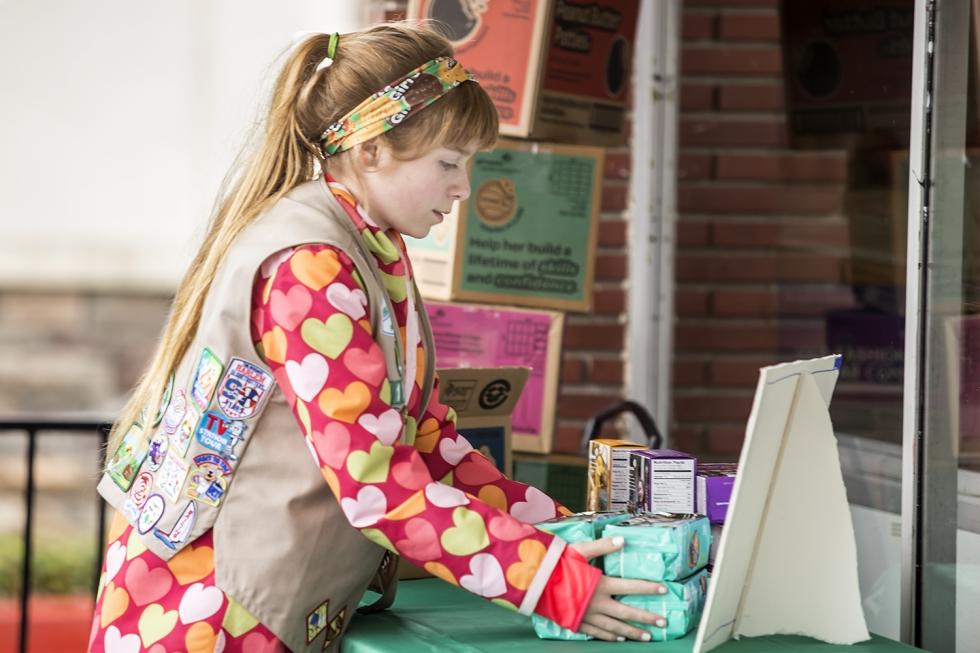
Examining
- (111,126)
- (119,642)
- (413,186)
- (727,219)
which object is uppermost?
(111,126)

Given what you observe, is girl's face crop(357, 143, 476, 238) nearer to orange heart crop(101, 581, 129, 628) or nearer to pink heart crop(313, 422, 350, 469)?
pink heart crop(313, 422, 350, 469)

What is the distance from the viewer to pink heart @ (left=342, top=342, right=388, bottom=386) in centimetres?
138

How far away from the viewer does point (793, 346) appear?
3150 millimetres

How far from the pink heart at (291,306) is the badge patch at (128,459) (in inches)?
11.8

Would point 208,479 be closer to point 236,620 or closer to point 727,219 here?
point 236,620

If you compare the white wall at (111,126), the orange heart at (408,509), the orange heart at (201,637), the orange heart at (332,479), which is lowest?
the orange heart at (201,637)

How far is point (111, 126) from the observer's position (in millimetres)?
7129

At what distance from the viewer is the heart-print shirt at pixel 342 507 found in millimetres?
1359

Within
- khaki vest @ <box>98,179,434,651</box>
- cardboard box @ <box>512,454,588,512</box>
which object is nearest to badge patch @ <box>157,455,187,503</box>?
khaki vest @ <box>98,179,434,651</box>

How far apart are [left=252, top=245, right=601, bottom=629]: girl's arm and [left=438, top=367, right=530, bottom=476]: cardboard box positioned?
0.71 m

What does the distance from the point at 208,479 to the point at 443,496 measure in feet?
0.96

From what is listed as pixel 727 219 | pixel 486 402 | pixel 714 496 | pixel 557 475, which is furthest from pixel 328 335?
pixel 727 219

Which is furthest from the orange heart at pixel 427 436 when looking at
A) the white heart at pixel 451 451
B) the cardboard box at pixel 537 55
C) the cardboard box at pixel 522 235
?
the cardboard box at pixel 537 55

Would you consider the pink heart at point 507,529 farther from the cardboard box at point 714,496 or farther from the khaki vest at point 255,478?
the cardboard box at point 714,496
